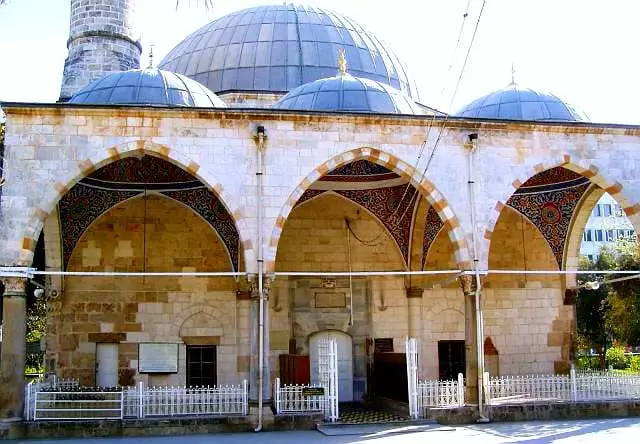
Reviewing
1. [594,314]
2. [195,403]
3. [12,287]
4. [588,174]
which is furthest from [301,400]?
[594,314]

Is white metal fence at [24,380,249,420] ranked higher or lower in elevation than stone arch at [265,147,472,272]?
lower

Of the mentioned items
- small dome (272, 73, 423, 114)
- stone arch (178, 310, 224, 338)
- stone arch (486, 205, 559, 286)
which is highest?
small dome (272, 73, 423, 114)

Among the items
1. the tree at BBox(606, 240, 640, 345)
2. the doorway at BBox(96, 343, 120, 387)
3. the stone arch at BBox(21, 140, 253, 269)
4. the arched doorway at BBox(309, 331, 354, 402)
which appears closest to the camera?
the stone arch at BBox(21, 140, 253, 269)

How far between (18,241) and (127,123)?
1.97 m

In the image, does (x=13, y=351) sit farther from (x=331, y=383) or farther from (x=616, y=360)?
(x=616, y=360)

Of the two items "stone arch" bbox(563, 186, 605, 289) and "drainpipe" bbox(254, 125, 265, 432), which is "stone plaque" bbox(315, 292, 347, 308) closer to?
"drainpipe" bbox(254, 125, 265, 432)

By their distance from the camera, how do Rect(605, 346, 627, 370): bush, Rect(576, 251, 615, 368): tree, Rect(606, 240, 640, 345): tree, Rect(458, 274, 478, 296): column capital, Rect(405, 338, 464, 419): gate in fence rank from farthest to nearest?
1. Rect(605, 346, 627, 370): bush
2. Rect(576, 251, 615, 368): tree
3. Rect(606, 240, 640, 345): tree
4. Rect(458, 274, 478, 296): column capital
5. Rect(405, 338, 464, 419): gate in fence

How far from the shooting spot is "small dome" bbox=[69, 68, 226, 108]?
34.3 feet

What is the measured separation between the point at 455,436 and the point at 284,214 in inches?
135

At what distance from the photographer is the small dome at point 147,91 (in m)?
10.5

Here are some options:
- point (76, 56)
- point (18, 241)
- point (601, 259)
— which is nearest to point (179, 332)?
point (18, 241)

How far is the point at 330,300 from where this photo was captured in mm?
12758

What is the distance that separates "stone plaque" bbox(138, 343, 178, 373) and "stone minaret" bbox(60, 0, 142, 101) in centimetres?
589

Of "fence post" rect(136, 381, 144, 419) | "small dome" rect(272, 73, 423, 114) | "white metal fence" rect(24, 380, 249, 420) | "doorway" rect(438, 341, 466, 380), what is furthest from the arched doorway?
"small dome" rect(272, 73, 423, 114)
